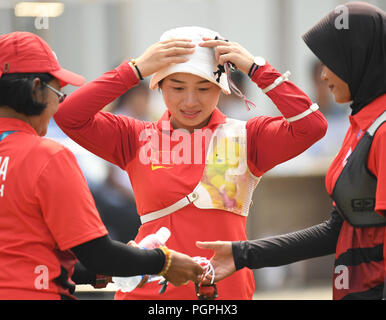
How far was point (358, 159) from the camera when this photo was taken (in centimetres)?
312

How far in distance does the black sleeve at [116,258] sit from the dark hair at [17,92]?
575 millimetres

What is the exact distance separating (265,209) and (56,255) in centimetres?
509

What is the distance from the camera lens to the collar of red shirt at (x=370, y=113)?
3166mm

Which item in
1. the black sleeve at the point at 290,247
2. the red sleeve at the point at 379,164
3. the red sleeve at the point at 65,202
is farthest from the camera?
the black sleeve at the point at 290,247

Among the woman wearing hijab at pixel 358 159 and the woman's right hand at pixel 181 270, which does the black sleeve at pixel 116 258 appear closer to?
the woman's right hand at pixel 181 270

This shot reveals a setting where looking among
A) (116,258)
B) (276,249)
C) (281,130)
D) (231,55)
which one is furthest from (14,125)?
(276,249)

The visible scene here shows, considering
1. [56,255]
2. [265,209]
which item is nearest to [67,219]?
[56,255]

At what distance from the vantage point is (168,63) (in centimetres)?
347

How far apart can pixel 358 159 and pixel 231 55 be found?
0.75 m

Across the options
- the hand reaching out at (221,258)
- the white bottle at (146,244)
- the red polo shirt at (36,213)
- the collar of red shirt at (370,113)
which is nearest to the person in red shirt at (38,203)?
the red polo shirt at (36,213)

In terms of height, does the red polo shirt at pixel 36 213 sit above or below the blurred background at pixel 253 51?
above

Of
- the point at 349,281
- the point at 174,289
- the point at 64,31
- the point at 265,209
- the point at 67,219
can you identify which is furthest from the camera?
the point at 265,209

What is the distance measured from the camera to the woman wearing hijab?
310cm
